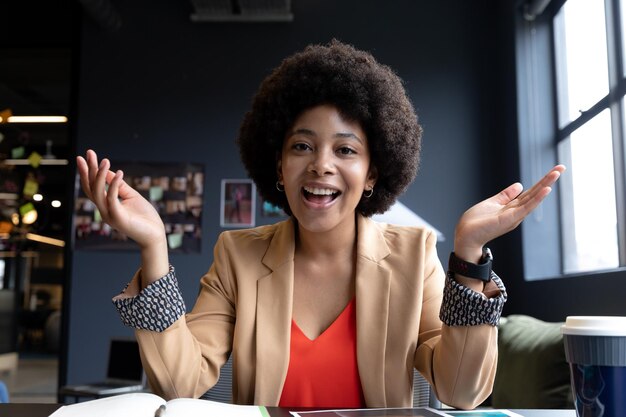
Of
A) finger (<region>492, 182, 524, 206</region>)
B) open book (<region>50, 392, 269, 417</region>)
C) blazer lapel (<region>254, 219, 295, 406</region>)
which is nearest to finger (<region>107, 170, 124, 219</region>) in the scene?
open book (<region>50, 392, 269, 417</region>)

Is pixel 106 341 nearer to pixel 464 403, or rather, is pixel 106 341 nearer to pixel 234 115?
pixel 234 115

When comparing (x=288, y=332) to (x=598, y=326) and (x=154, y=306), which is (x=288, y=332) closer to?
(x=154, y=306)

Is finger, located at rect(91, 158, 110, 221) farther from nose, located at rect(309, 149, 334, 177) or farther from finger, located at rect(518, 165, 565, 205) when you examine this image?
finger, located at rect(518, 165, 565, 205)

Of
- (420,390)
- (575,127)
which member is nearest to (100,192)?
(420,390)

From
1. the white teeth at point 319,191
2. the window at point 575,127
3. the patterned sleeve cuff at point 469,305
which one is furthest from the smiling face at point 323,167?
the window at point 575,127

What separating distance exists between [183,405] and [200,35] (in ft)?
12.7

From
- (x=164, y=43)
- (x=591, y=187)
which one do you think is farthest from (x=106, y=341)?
(x=591, y=187)

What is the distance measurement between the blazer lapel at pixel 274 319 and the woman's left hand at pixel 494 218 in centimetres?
45

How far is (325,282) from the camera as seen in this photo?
143 cm

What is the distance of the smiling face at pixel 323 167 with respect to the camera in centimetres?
132

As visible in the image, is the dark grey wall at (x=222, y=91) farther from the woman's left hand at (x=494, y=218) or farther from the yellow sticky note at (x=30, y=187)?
the woman's left hand at (x=494, y=218)

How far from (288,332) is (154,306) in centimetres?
33

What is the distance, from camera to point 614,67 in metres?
2.68

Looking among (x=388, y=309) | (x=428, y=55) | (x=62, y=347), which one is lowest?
(x=62, y=347)
